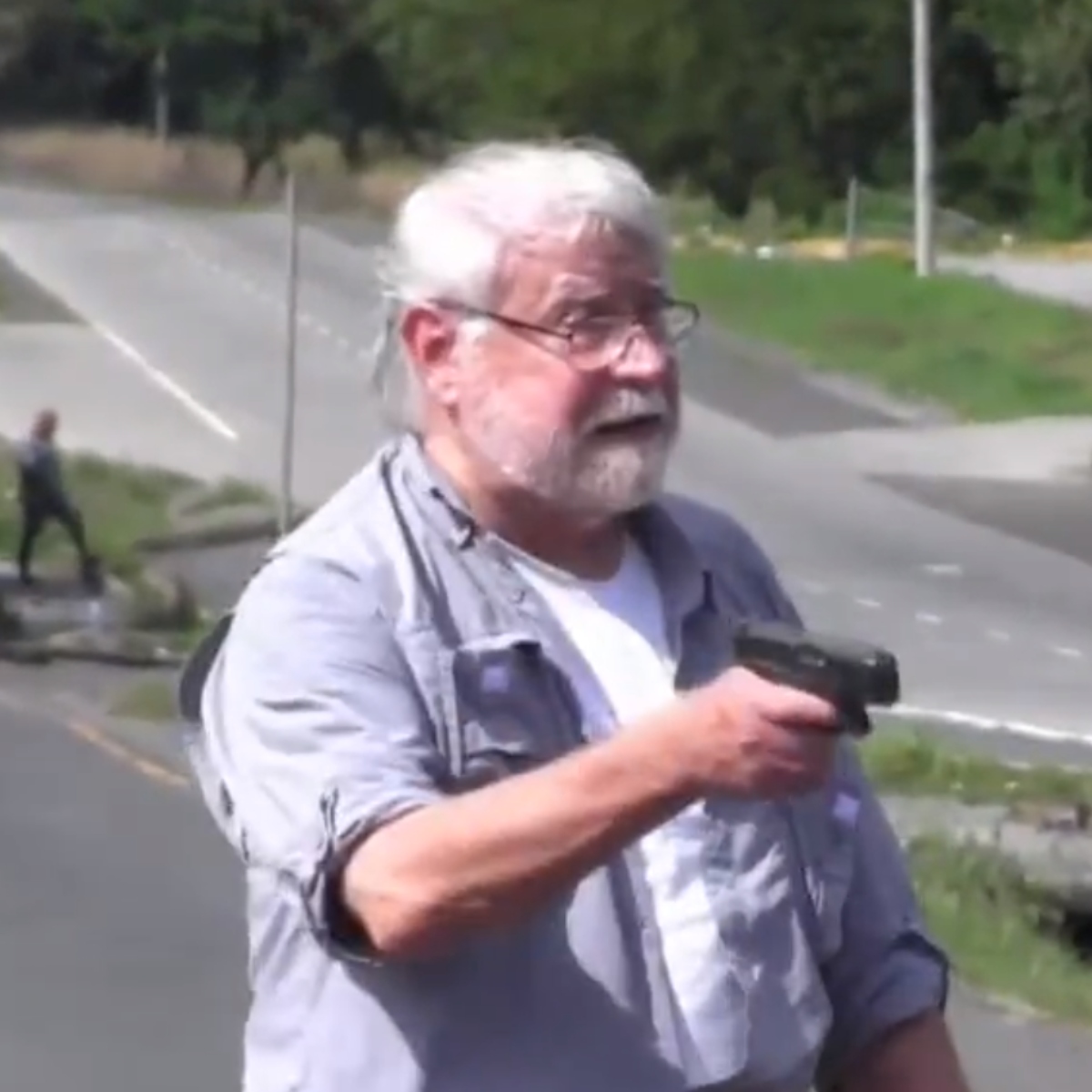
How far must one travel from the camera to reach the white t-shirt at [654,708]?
3482mm

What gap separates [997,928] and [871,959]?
717 cm

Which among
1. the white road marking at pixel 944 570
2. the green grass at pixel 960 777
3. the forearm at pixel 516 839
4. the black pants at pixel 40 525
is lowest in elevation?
the white road marking at pixel 944 570

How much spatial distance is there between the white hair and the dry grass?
2551 inches

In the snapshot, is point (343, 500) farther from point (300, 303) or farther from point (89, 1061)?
point (300, 303)

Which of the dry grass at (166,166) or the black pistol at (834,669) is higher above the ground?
the black pistol at (834,669)

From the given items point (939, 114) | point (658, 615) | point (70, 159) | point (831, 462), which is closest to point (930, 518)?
point (831, 462)

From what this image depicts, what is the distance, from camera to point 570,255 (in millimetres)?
3541

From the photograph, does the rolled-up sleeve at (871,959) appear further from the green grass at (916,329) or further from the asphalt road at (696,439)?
the green grass at (916,329)

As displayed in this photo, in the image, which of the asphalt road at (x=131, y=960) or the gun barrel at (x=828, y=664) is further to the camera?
the asphalt road at (x=131, y=960)

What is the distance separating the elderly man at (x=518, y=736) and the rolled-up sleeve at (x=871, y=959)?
3 centimetres

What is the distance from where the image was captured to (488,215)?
3.57 meters

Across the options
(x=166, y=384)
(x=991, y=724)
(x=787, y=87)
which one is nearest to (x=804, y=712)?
(x=991, y=724)

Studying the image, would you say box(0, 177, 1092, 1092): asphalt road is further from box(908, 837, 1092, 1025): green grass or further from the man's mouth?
the man's mouth

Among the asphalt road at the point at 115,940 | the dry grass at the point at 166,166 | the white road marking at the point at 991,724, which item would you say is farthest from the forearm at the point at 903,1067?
the dry grass at the point at 166,166
